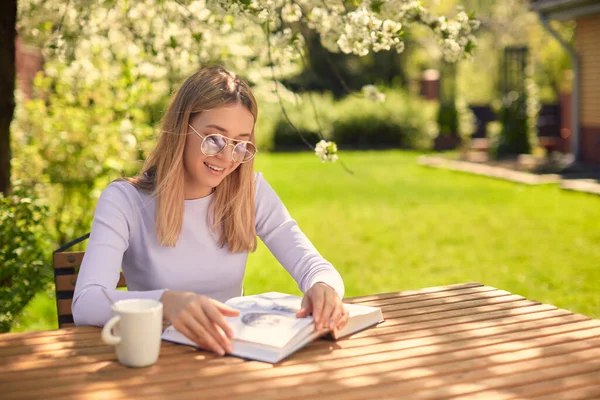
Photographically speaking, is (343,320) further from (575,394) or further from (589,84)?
(589,84)

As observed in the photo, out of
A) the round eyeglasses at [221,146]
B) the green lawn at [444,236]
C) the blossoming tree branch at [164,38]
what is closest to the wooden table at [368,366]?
the round eyeglasses at [221,146]

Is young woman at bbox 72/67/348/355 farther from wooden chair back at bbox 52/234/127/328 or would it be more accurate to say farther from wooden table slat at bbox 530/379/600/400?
wooden table slat at bbox 530/379/600/400

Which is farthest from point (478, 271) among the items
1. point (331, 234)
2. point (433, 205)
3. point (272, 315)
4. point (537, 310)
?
point (272, 315)

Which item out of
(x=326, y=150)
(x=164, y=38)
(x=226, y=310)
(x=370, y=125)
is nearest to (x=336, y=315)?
(x=226, y=310)

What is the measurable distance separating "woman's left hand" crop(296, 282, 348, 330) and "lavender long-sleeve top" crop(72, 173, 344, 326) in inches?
9.1

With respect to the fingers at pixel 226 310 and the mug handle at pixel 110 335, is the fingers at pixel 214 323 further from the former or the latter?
the mug handle at pixel 110 335

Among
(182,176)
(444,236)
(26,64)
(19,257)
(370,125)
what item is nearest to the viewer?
(182,176)

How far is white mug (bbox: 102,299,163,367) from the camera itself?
5.33 feet

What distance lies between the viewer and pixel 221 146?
7.45ft

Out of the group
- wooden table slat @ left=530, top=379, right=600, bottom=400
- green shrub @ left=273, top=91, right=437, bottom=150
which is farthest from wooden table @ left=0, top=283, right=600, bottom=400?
green shrub @ left=273, top=91, right=437, bottom=150

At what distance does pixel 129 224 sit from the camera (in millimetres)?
2363

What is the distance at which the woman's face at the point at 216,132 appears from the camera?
233 cm

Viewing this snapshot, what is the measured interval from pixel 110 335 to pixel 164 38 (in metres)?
3.79

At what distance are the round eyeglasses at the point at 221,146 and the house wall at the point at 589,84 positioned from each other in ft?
37.6
